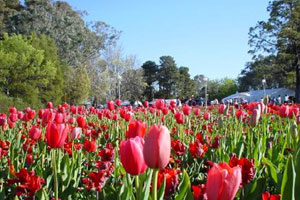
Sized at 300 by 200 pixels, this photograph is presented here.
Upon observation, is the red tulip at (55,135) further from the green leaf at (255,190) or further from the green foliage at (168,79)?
the green foliage at (168,79)

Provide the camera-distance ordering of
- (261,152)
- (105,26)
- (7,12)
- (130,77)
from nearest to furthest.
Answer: (261,152)
(7,12)
(105,26)
(130,77)

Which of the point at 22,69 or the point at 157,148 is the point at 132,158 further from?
the point at 22,69

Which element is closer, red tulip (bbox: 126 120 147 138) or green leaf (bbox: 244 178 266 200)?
red tulip (bbox: 126 120 147 138)

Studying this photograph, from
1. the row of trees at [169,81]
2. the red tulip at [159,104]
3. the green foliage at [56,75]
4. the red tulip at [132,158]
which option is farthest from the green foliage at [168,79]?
the red tulip at [132,158]

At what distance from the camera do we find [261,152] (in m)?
2.28

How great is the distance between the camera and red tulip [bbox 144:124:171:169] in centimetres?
92

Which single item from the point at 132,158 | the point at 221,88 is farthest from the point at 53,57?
the point at 221,88

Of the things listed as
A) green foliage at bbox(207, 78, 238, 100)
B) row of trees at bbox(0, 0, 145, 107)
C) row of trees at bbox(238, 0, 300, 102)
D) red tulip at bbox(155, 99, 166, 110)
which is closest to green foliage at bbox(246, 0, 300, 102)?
row of trees at bbox(238, 0, 300, 102)

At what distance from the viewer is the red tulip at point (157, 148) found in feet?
3.03

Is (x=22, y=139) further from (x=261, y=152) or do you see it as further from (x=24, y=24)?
(x=24, y=24)

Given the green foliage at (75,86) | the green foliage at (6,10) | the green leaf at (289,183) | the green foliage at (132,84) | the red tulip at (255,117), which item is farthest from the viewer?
the green foliage at (132,84)

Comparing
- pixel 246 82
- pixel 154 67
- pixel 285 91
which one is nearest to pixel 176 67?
pixel 154 67

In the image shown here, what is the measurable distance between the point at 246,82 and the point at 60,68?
47.3m

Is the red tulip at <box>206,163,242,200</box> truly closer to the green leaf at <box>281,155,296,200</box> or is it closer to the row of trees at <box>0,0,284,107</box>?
the green leaf at <box>281,155,296,200</box>
